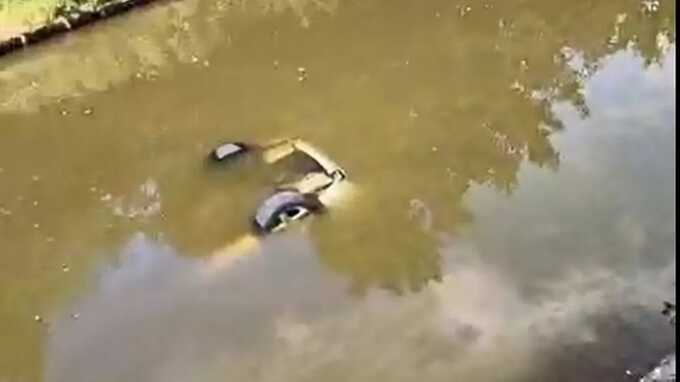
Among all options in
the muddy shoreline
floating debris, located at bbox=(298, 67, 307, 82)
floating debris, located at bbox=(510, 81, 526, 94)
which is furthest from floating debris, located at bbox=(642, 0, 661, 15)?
the muddy shoreline

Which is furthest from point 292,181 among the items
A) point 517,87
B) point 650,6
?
point 650,6

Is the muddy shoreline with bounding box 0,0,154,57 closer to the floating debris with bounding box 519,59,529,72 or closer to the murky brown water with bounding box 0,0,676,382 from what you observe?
the murky brown water with bounding box 0,0,676,382

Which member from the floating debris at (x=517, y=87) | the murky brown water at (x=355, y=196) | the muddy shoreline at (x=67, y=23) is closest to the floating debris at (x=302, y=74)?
the murky brown water at (x=355, y=196)

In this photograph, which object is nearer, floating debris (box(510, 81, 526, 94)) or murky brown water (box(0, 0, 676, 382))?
murky brown water (box(0, 0, 676, 382))

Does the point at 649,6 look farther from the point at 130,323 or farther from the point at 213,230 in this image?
the point at 130,323

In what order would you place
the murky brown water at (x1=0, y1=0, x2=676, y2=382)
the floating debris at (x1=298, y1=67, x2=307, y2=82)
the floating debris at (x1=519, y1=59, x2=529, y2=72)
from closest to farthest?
the murky brown water at (x1=0, y1=0, x2=676, y2=382)
the floating debris at (x1=519, y1=59, x2=529, y2=72)
the floating debris at (x1=298, y1=67, x2=307, y2=82)

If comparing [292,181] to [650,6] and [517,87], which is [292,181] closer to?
[517,87]

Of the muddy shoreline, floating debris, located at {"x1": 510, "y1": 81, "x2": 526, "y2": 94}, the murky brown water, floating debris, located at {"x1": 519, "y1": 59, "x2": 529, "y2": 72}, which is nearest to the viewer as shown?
the murky brown water

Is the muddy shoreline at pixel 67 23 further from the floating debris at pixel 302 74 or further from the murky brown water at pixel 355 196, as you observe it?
the floating debris at pixel 302 74
